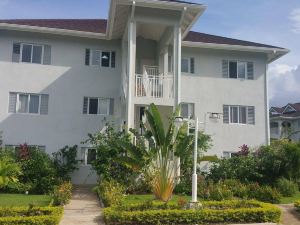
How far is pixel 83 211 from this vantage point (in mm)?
13562

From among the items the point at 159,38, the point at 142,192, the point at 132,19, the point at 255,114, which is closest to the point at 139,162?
the point at 142,192

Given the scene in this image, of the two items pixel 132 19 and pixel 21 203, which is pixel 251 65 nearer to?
pixel 132 19

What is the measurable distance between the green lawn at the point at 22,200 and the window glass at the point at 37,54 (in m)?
8.69

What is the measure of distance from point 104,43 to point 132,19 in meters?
5.00

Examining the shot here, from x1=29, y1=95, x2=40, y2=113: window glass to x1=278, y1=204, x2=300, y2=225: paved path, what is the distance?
14.5 metres

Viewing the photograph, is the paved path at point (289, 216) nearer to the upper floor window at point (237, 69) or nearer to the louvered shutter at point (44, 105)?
the upper floor window at point (237, 69)

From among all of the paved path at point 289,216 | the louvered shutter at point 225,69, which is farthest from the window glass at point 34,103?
the paved path at point 289,216

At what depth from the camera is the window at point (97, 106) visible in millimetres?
22609

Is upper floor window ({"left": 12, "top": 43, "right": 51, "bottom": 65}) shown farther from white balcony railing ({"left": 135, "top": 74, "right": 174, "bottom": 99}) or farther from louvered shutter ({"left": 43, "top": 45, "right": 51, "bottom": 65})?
white balcony railing ({"left": 135, "top": 74, "right": 174, "bottom": 99})

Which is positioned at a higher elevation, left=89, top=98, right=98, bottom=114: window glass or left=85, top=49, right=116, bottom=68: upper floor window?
left=85, top=49, right=116, bottom=68: upper floor window

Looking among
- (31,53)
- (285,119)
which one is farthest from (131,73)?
(285,119)

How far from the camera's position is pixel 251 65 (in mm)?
24984

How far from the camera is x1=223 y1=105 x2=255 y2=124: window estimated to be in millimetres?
24297

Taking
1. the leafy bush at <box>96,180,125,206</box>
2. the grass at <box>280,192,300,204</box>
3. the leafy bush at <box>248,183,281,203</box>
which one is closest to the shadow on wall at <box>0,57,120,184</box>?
the leafy bush at <box>96,180,125,206</box>
